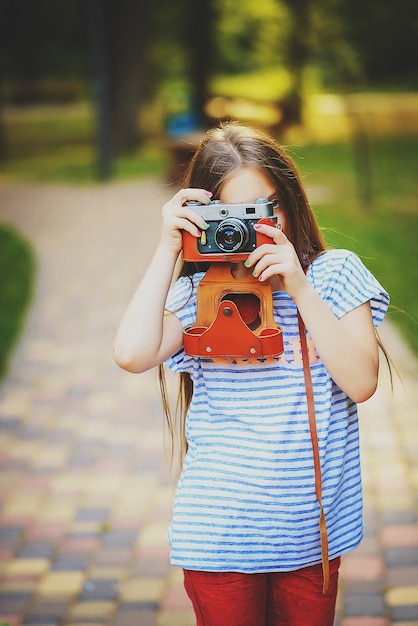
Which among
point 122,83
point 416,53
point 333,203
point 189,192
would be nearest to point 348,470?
point 189,192

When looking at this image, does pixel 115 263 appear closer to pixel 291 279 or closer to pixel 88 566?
pixel 88 566

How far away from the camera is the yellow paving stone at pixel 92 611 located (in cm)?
292

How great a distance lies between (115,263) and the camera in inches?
340

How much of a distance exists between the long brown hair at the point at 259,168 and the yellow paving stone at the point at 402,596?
1.44 meters

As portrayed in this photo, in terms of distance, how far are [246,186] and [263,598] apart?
2.75ft

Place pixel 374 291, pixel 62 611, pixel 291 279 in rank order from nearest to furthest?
pixel 291 279
pixel 374 291
pixel 62 611

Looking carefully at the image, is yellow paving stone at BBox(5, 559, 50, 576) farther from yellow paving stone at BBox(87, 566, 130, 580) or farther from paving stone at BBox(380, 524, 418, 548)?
paving stone at BBox(380, 524, 418, 548)

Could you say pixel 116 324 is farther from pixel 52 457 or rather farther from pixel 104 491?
pixel 104 491

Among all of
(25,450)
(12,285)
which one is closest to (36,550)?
(25,450)

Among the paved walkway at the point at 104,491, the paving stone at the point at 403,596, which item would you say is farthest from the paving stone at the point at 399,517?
the paving stone at the point at 403,596

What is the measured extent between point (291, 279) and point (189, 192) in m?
0.28

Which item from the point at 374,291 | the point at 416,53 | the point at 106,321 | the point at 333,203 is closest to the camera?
the point at 374,291

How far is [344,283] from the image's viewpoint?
1.91 metres

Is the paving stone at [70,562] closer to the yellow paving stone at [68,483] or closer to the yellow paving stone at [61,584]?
the yellow paving stone at [61,584]
